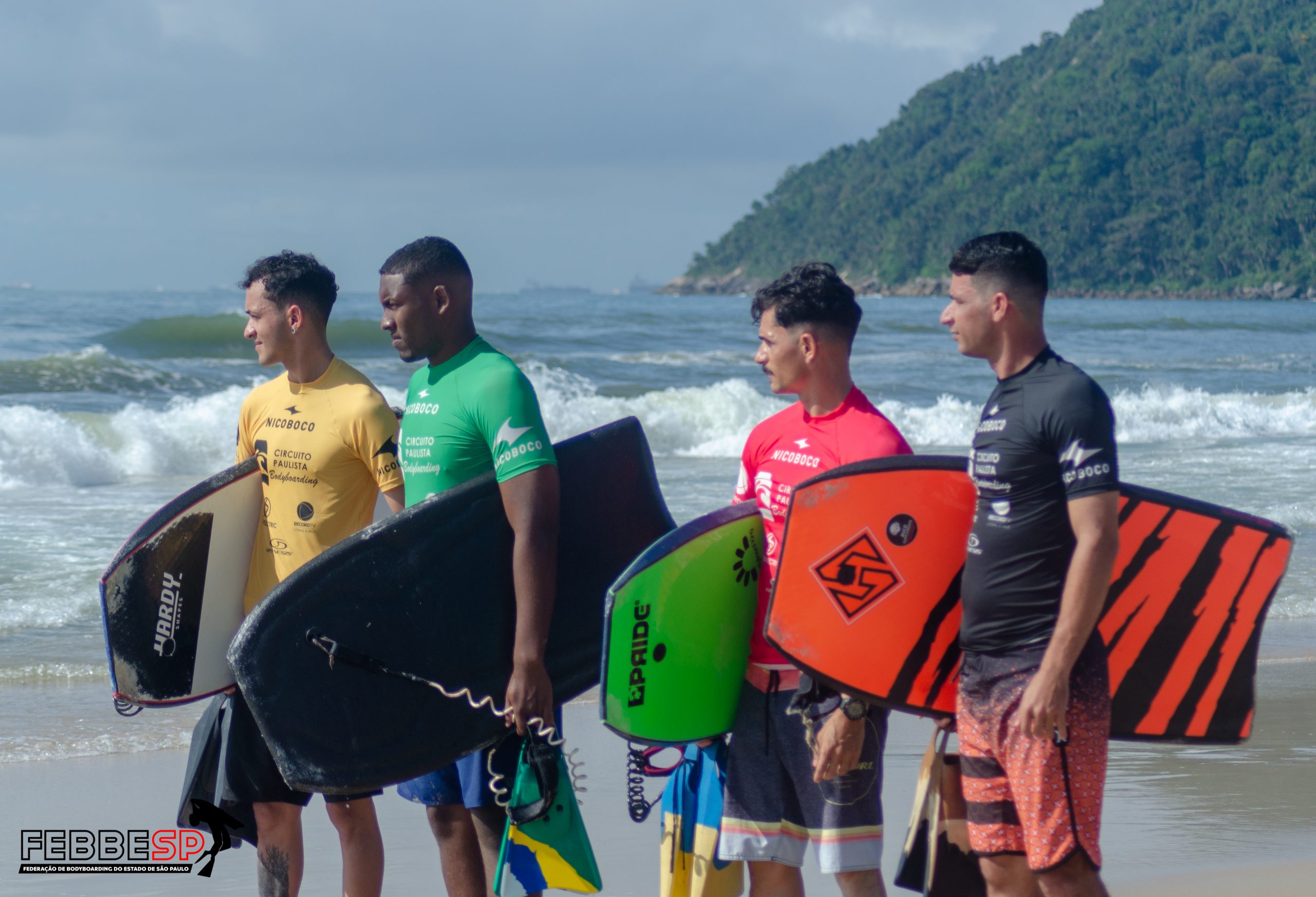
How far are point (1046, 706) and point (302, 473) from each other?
1.58 m

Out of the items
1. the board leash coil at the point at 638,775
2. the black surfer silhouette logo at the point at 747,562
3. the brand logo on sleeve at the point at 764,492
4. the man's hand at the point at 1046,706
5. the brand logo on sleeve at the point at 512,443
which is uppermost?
the brand logo on sleeve at the point at 512,443

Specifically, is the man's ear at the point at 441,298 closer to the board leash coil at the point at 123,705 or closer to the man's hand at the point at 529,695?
the man's hand at the point at 529,695

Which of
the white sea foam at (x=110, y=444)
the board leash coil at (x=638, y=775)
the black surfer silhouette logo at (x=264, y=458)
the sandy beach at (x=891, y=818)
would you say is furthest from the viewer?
the white sea foam at (x=110, y=444)

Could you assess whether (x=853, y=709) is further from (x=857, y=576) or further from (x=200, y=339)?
(x=200, y=339)

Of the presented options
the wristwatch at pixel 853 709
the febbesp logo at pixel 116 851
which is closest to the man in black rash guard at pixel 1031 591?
the wristwatch at pixel 853 709

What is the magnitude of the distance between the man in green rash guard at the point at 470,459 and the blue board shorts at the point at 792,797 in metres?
0.40

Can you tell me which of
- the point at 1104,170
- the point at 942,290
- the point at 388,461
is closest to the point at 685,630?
the point at 388,461

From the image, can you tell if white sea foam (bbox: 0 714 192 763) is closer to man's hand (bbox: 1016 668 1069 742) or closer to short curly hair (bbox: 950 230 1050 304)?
man's hand (bbox: 1016 668 1069 742)

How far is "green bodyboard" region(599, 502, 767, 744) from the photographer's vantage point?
8.13 ft

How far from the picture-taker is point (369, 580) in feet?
8.53

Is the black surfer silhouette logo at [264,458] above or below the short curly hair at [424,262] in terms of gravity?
below

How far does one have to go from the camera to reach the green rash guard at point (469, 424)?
97.0 inches

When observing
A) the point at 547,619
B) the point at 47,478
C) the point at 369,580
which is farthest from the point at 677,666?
the point at 47,478

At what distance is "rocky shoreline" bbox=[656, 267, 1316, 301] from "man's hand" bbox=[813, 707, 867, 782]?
6241cm
